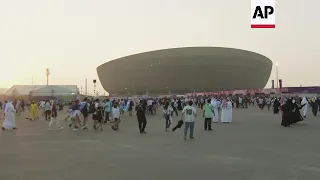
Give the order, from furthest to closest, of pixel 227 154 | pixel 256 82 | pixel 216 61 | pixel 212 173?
pixel 256 82, pixel 216 61, pixel 227 154, pixel 212 173

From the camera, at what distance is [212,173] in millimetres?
7141


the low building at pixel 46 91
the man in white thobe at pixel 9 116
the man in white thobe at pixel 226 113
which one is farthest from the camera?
the low building at pixel 46 91

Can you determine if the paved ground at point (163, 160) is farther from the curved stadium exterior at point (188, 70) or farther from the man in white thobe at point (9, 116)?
the curved stadium exterior at point (188, 70)

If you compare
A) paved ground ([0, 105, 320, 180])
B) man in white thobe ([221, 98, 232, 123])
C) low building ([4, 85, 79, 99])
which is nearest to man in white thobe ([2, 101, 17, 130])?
paved ground ([0, 105, 320, 180])

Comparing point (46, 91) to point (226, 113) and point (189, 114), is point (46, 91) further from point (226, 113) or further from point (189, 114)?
point (189, 114)

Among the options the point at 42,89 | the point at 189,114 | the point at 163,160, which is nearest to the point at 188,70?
the point at 42,89

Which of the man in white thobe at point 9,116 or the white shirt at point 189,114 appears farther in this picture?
the man in white thobe at point 9,116

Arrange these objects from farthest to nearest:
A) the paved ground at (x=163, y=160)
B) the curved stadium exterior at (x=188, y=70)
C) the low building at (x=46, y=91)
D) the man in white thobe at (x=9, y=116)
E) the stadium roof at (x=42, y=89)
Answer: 1. the curved stadium exterior at (x=188, y=70)
2. the stadium roof at (x=42, y=89)
3. the low building at (x=46, y=91)
4. the man in white thobe at (x=9, y=116)
5. the paved ground at (x=163, y=160)

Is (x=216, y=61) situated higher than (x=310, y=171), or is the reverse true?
(x=216, y=61)

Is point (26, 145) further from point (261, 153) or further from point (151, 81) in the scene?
point (151, 81)

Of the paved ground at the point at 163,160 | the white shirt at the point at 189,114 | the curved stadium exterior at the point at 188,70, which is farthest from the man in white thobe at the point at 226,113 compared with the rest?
the curved stadium exterior at the point at 188,70

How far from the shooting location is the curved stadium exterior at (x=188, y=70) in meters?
130

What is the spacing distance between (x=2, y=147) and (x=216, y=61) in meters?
123

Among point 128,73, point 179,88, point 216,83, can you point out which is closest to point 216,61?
point 216,83
